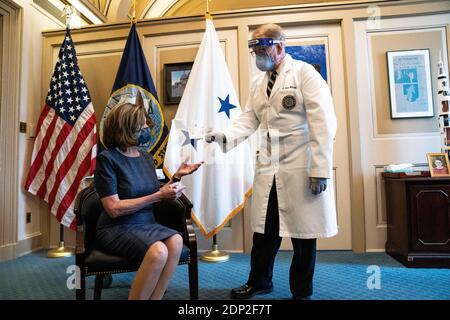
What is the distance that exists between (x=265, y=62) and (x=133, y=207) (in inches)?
41.8

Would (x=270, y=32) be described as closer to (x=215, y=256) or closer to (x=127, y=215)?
(x=127, y=215)

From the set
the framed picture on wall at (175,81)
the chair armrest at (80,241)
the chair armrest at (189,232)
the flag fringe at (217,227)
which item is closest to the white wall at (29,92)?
the framed picture on wall at (175,81)

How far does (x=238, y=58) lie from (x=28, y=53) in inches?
79.8

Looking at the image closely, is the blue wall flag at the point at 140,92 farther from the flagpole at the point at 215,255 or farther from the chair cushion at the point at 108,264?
the chair cushion at the point at 108,264

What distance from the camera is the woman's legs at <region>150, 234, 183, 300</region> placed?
1241 mm

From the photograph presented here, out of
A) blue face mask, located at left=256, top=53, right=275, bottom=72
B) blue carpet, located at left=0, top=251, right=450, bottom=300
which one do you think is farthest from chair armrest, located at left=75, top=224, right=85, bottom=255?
blue face mask, located at left=256, top=53, right=275, bottom=72

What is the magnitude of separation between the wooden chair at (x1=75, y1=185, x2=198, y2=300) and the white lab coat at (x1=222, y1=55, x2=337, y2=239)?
1.43 feet

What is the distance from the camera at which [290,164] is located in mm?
1653

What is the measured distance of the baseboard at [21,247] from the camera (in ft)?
8.65

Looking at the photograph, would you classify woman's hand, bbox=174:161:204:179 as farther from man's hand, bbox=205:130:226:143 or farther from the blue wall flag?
the blue wall flag

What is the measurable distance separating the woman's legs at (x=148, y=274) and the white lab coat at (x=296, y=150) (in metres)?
0.67

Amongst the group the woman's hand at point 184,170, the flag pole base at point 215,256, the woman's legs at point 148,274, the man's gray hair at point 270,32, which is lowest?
the flag pole base at point 215,256
